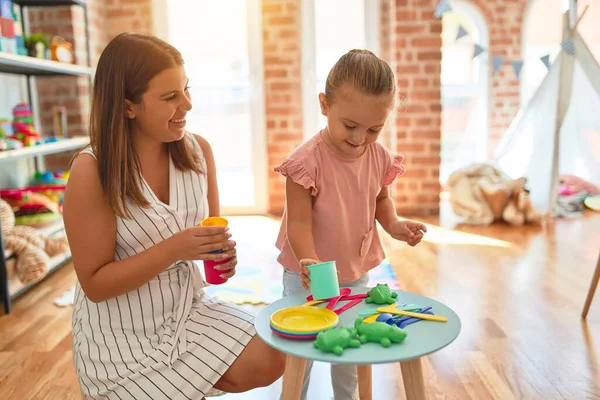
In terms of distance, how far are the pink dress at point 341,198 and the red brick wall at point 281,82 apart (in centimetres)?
279

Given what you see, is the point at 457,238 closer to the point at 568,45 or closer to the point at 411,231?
the point at 568,45

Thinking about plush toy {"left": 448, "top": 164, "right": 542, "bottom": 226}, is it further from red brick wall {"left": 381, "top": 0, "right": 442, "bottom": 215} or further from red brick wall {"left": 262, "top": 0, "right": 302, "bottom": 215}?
red brick wall {"left": 262, "top": 0, "right": 302, "bottom": 215}

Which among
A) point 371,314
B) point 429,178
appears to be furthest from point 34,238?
point 429,178

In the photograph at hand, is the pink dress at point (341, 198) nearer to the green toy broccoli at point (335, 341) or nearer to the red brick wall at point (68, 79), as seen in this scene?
the green toy broccoli at point (335, 341)

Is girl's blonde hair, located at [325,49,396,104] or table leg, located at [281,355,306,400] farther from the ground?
girl's blonde hair, located at [325,49,396,104]

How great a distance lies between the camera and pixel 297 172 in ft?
4.68

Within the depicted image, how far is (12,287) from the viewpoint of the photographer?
264 centimetres

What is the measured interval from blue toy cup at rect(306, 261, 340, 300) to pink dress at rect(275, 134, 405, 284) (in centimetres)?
32

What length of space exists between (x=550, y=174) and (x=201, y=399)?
3559 millimetres

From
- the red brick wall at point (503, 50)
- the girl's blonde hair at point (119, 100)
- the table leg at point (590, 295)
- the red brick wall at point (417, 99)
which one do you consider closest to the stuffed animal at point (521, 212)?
the red brick wall at point (417, 99)

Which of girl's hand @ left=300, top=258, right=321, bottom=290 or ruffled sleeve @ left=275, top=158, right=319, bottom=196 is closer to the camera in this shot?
girl's hand @ left=300, top=258, right=321, bottom=290

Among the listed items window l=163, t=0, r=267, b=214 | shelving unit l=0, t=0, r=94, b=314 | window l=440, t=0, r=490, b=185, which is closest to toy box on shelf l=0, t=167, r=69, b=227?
shelving unit l=0, t=0, r=94, b=314

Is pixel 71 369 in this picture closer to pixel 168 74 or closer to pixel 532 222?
pixel 168 74

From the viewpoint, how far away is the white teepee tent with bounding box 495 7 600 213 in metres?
4.01
